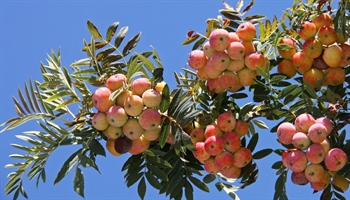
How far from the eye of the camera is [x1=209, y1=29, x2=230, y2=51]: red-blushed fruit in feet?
10.3

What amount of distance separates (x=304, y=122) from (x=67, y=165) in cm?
98

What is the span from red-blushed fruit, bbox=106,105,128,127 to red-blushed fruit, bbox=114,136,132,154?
0.24 feet

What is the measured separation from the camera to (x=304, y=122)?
9.69 ft

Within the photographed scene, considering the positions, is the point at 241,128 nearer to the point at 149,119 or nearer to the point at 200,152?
the point at 200,152

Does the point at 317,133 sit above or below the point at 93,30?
below

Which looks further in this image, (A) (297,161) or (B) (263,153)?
(B) (263,153)

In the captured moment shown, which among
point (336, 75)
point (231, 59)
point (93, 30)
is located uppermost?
point (93, 30)

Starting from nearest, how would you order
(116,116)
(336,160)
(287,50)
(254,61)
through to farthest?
(336,160) → (116,116) → (254,61) → (287,50)

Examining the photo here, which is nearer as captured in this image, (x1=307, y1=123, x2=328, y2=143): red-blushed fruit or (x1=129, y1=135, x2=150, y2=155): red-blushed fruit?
(x1=307, y1=123, x2=328, y2=143): red-blushed fruit

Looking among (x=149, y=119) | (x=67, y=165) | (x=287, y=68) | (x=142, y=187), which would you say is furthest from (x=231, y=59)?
(x=67, y=165)

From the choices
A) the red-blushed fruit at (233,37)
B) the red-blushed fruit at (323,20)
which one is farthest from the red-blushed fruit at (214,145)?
the red-blushed fruit at (323,20)

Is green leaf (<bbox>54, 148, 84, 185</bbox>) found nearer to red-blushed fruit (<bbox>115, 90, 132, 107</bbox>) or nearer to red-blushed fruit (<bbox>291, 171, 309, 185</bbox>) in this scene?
red-blushed fruit (<bbox>115, 90, 132, 107</bbox>)

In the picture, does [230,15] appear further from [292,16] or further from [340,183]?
[340,183]

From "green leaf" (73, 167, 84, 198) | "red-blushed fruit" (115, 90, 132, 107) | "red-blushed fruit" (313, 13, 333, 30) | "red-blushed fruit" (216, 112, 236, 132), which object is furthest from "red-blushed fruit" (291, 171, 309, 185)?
"green leaf" (73, 167, 84, 198)
